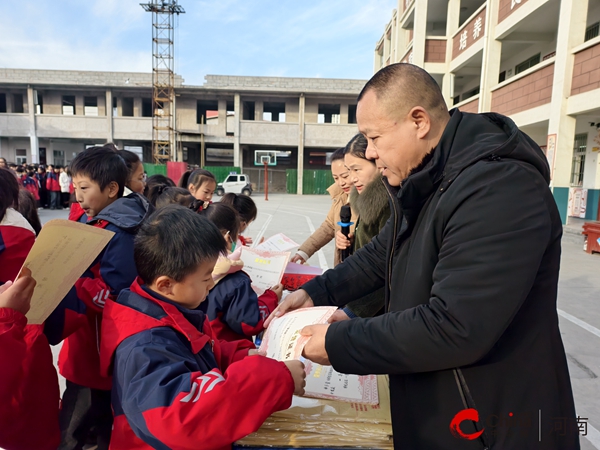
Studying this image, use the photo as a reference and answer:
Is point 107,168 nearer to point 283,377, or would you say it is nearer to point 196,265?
point 196,265

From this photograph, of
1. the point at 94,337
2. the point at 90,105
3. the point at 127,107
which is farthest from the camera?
the point at 90,105

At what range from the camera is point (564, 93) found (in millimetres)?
9289

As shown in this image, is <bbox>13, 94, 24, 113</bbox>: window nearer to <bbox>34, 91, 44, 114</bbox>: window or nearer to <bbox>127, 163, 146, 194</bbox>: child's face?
<bbox>34, 91, 44, 114</bbox>: window

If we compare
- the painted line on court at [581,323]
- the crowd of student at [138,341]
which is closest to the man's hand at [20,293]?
the crowd of student at [138,341]

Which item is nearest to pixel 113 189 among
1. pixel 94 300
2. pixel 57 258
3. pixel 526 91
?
pixel 94 300

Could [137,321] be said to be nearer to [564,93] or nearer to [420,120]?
[420,120]

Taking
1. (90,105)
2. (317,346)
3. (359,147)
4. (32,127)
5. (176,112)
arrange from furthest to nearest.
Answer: (90,105)
(176,112)
(32,127)
(359,147)
(317,346)

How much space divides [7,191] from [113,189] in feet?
1.79

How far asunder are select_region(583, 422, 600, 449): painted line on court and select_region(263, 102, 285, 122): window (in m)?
30.2

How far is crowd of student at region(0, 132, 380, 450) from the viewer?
3.50ft

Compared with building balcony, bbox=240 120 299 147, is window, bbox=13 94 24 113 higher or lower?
higher

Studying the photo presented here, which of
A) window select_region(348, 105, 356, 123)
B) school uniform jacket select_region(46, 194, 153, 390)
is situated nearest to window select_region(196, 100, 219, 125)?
window select_region(348, 105, 356, 123)

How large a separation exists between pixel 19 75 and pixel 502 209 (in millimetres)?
35710

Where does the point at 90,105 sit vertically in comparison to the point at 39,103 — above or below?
above
